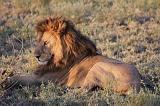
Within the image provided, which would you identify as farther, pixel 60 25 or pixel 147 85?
pixel 60 25

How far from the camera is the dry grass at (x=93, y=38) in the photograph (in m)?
7.43

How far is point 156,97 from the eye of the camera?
7.04m

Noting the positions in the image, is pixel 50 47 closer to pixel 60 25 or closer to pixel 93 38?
pixel 60 25

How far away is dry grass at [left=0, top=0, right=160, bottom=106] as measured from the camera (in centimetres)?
743

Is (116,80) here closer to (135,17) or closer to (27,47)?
(27,47)

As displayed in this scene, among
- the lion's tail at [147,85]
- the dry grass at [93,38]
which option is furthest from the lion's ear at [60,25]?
the lion's tail at [147,85]

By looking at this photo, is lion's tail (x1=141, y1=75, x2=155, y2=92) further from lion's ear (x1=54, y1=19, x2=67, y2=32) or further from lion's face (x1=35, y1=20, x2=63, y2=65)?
lion's ear (x1=54, y1=19, x2=67, y2=32)

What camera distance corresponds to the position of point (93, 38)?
1211cm

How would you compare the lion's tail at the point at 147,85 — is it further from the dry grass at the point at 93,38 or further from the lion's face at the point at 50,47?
the lion's face at the point at 50,47

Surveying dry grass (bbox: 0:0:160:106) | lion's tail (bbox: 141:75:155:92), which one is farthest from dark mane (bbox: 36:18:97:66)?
lion's tail (bbox: 141:75:155:92)

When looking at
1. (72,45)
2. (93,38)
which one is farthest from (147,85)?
(93,38)

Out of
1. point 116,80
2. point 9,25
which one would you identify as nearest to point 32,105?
point 116,80

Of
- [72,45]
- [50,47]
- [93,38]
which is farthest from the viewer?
[93,38]

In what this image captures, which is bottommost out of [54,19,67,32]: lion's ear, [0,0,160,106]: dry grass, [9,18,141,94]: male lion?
[0,0,160,106]: dry grass
